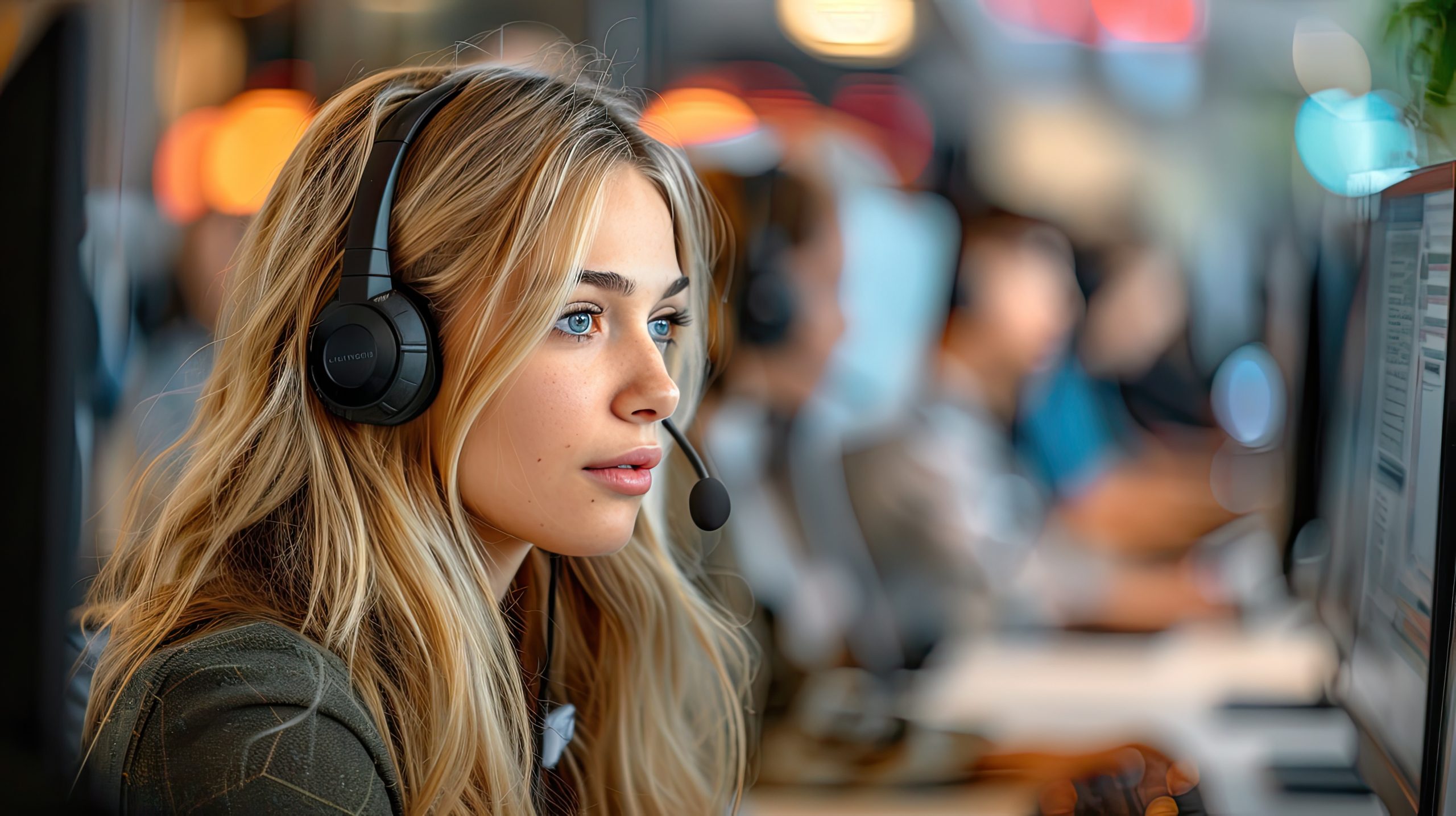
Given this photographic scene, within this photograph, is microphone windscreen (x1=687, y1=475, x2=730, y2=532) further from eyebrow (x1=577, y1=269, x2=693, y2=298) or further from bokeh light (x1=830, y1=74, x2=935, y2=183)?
bokeh light (x1=830, y1=74, x2=935, y2=183)

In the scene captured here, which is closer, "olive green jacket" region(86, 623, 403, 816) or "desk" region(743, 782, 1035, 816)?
"olive green jacket" region(86, 623, 403, 816)

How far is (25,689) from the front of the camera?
1.01 ft

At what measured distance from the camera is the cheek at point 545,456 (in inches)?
26.0

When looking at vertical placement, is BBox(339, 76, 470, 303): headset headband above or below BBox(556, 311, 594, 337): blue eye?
above

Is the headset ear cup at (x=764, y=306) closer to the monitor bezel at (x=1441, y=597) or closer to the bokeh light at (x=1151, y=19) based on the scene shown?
the bokeh light at (x=1151, y=19)

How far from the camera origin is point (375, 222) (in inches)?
24.1

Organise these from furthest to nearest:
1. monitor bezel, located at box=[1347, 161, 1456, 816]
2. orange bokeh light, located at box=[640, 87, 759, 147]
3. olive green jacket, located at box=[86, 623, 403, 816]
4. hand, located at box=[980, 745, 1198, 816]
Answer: orange bokeh light, located at box=[640, 87, 759, 147]
hand, located at box=[980, 745, 1198, 816]
monitor bezel, located at box=[1347, 161, 1456, 816]
olive green jacket, located at box=[86, 623, 403, 816]

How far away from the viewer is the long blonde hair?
0.61 metres

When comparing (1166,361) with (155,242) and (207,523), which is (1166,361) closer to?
(207,523)

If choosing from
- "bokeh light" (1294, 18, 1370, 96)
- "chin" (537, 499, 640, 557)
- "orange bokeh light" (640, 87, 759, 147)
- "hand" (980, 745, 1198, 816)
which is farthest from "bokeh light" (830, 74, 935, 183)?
"chin" (537, 499, 640, 557)

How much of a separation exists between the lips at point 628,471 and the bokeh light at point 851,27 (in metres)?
1.46

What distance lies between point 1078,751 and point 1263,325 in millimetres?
971

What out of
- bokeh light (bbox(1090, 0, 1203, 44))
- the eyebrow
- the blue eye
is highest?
bokeh light (bbox(1090, 0, 1203, 44))

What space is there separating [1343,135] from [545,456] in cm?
198
